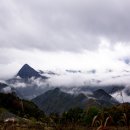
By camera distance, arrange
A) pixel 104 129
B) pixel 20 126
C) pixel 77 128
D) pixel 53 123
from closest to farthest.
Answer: pixel 104 129 → pixel 53 123 → pixel 77 128 → pixel 20 126

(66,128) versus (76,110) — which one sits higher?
(76,110)

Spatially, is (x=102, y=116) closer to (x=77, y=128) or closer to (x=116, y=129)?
(x=116, y=129)

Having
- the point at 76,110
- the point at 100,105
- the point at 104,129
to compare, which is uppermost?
the point at 76,110

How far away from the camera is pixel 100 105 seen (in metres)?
7.56

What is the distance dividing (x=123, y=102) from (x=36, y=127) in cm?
581

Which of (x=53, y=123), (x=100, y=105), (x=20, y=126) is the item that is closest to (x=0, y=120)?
(x=53, y=123)

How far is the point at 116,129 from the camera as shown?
8109mm

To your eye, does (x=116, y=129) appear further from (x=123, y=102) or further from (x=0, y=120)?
(x=0, y=120)

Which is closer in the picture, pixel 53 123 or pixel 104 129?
pixel 104 129

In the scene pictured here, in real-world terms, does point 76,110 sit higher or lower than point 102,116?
higher

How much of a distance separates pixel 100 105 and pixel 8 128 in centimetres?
220

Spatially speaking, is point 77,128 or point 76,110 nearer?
point 77,128

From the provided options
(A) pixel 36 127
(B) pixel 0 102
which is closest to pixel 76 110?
(B) pixel 0 102

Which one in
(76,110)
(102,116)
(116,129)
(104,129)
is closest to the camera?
(104,129)
